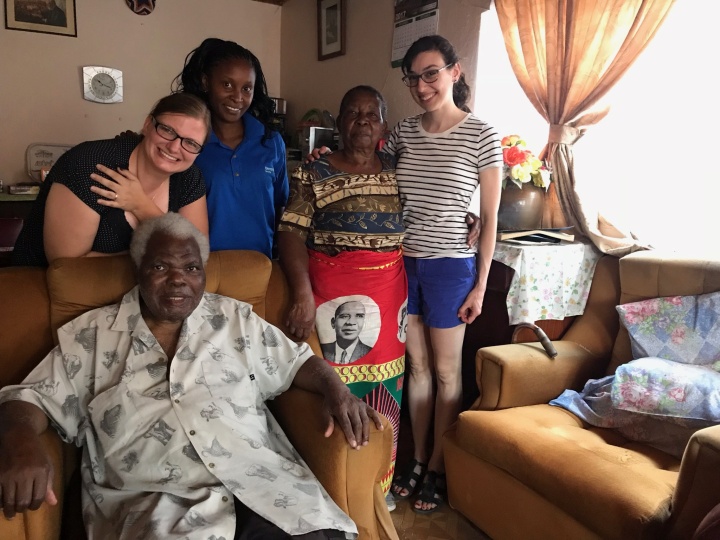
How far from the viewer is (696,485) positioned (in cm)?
126

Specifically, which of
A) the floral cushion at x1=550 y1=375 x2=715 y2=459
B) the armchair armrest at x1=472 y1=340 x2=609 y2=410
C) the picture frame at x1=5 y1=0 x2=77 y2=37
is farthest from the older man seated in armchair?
the picture frame at x1=5 y1=0 x2=77 y2=37

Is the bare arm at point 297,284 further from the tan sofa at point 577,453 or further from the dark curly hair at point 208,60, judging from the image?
the tan sofa at point 577,453

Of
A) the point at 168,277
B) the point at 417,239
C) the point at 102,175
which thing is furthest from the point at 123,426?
the point at 417,239

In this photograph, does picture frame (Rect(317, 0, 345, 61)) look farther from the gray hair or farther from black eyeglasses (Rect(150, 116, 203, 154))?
the gray hair

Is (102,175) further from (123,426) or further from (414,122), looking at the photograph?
(414,122)

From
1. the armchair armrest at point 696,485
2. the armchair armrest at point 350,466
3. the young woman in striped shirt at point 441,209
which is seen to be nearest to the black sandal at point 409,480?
the young woman in striped shirt at point 441,209

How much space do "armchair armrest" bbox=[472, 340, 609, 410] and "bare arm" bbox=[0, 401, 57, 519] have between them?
Result: 133cm

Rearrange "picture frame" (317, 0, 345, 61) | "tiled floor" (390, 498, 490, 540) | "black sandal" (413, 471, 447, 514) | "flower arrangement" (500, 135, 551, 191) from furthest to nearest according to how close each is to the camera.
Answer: "picture frame" (317, 0, 345, 61) → "flower arrangement" (500, 135, 551, 191) → "black sandal" (413, 471, 447, 514) → "tiled floor" (390, 498, 490, 540)

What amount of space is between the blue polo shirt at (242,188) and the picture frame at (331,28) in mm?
1952

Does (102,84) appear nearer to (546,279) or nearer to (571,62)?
(571,62)

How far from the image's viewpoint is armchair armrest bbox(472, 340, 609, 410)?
187 centimetres

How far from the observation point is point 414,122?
1.94 meters

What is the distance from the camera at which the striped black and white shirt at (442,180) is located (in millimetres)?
1806

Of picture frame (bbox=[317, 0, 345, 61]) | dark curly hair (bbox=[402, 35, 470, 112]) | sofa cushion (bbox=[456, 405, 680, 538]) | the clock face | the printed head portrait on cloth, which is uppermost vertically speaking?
picture frame (bbox=[317, 0, 345, 61])
